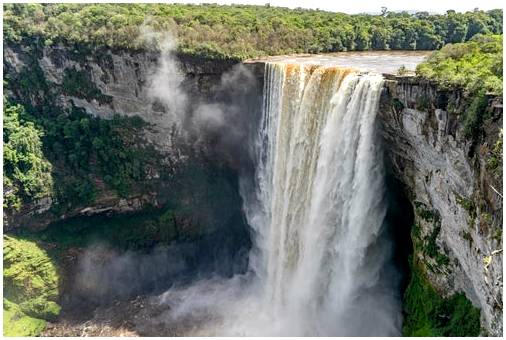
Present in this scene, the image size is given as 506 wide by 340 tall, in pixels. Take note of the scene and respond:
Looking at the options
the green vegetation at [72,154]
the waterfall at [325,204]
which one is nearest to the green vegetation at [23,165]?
the green vegetation at [72,154]

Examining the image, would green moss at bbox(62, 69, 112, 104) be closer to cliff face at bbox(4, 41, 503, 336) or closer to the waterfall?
cliff face at bbox(4, 41, 503, 336)

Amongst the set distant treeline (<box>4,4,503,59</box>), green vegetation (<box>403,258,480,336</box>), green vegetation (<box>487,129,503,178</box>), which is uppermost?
distant treeline (<box>4,4,503,59</box>)

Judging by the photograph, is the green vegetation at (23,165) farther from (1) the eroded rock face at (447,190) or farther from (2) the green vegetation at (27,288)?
(1) the eroded rock face at (447,190)

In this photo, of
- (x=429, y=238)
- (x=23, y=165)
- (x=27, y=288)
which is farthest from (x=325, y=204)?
(x=23, y=165)

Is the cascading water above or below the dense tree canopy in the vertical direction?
below

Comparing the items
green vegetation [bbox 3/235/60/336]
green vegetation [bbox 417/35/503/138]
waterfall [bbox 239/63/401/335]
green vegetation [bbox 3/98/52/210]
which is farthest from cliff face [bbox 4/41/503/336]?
green vegetation [bbox 3/235/60/336]

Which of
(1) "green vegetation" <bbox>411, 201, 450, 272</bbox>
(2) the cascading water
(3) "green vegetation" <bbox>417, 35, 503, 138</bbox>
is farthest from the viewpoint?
(2) the cascading water
